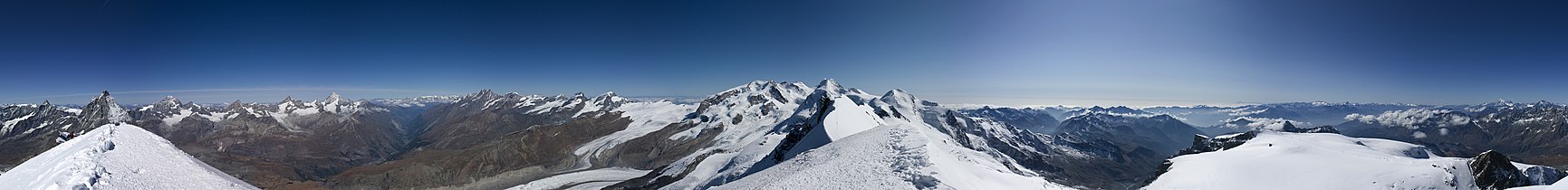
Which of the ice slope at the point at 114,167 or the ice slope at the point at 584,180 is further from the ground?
the ice slope at the point at 114,167

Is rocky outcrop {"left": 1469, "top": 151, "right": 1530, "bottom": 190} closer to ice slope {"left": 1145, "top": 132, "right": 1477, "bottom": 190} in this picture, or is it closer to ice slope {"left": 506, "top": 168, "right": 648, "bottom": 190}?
ice slope {"left": 1145, "top": 132, "right": 1477, "bottom": 190}

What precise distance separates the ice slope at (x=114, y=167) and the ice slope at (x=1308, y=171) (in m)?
64.0

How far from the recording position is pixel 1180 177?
53.5 m

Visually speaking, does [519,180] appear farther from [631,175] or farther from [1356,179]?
[1356,179]

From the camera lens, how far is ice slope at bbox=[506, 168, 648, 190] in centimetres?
14738

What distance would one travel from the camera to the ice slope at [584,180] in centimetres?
14738

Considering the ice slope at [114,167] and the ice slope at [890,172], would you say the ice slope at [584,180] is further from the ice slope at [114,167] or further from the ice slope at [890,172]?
the ice slope at [114,167]

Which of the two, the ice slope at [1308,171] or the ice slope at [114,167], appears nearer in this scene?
the ice slope at [114,167]

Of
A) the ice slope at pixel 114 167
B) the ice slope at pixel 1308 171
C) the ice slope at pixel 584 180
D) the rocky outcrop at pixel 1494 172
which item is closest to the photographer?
the ice slope at pixel 114 167

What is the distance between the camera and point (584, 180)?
164 m

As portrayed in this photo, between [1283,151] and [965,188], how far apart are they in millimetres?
47752

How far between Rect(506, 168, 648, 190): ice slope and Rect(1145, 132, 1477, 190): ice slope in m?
117

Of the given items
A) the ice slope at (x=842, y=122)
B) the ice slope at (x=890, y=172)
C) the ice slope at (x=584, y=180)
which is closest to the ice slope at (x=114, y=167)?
the ice slope at (x=890, y=172)

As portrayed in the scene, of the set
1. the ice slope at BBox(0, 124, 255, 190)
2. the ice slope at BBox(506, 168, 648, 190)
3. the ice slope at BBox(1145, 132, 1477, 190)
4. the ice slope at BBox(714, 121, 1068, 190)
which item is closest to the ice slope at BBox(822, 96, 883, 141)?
the ice slope at BBox(714, 121, 1068, 190)
